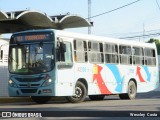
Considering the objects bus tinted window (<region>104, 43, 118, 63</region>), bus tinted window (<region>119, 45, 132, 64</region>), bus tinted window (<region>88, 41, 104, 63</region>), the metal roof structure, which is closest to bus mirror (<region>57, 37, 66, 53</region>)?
bus tinted window (<region>88, 41, 104, 63</region>)

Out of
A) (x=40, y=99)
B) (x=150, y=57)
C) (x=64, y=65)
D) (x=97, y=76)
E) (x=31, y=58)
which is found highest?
(x=150, y=57)

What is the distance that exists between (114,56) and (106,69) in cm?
111

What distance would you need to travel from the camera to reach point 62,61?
1967 cm

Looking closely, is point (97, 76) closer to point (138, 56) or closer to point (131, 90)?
point (131, 90)

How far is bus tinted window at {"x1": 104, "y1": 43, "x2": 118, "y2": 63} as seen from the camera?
2281cm

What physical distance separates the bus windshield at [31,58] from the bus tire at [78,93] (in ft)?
6.26

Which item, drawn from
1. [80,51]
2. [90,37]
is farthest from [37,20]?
[80,51]

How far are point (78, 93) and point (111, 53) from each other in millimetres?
3275

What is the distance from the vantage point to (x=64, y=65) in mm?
19797

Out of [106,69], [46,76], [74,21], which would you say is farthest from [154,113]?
[74,21]

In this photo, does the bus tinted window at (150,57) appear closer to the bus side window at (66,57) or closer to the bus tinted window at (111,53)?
the bus tinted window at (111,53)

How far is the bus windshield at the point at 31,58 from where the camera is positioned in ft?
63.8

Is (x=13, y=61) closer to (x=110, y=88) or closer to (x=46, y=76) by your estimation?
(x=46, y=76)

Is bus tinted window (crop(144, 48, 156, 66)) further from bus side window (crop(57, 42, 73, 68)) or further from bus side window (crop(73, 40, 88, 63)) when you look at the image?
bus side window (crop(57, 42, 73, 68))
